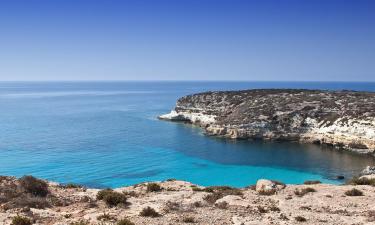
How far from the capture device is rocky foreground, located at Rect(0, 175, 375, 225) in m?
16.2

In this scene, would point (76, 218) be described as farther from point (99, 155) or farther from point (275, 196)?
point (99, 155)

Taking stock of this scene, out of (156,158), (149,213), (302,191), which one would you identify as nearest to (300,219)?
(302,191)

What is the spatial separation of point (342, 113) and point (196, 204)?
204ft

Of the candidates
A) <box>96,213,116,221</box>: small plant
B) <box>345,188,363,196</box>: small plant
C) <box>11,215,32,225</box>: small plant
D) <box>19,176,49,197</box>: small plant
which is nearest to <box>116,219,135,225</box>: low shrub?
<box>96,213,116,221</box>: small plant

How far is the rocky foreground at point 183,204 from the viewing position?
16234 millimetres

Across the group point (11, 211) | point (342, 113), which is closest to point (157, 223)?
point (11, 211)

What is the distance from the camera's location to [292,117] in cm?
7775

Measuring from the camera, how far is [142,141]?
237 feet

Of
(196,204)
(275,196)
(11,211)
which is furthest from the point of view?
(275,196)

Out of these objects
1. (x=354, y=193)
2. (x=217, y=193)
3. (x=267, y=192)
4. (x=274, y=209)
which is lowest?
(x=267, y=192)

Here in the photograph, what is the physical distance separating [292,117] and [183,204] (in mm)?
62715

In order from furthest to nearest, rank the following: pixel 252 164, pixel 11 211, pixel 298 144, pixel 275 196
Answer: pixel 298 144
pixel 252 164
pixel 275 196
pixel 11 211

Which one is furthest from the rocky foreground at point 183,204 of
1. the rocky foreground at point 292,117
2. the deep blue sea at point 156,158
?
the rocky foreground at point 292,117

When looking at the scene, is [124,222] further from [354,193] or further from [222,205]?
[354,193]
